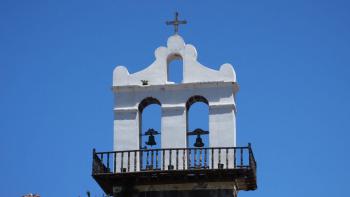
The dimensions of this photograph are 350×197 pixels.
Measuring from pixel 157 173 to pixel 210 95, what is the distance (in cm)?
407

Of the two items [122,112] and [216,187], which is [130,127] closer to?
[122,112]

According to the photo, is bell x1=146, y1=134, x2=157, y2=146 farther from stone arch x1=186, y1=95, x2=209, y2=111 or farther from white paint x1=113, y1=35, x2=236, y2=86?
white paint x1=113, y1=35, x2=236, y2=86

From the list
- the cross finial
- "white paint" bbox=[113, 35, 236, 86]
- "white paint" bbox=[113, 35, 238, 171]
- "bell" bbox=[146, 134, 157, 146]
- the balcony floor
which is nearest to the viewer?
the balcony floor

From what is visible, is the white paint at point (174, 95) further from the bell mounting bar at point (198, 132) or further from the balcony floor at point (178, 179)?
the balcony floor at point (178, 179)

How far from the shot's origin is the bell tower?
185 ft

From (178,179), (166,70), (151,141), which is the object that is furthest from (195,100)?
(178,179)

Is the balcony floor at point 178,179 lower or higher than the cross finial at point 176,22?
lower

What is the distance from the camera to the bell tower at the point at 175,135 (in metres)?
56.5

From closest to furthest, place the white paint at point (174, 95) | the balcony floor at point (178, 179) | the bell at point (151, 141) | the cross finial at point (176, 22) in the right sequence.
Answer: the balcony floor at point (178, 179) < the white paint at point (174, 95) < the bell at point (151, 141) < the cross finial at point (176, 22)

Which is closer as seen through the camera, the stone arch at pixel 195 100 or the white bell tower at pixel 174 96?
the white bell tower at pixel 174 96

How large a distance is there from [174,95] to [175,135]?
1.74 m

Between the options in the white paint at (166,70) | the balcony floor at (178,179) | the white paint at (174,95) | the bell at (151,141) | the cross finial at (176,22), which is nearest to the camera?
the balcony floor at (178,179)

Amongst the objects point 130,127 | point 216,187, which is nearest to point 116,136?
point 130,127

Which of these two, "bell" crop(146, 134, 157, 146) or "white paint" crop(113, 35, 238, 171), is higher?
"white paint" crop(113, 35, 238, 171)
